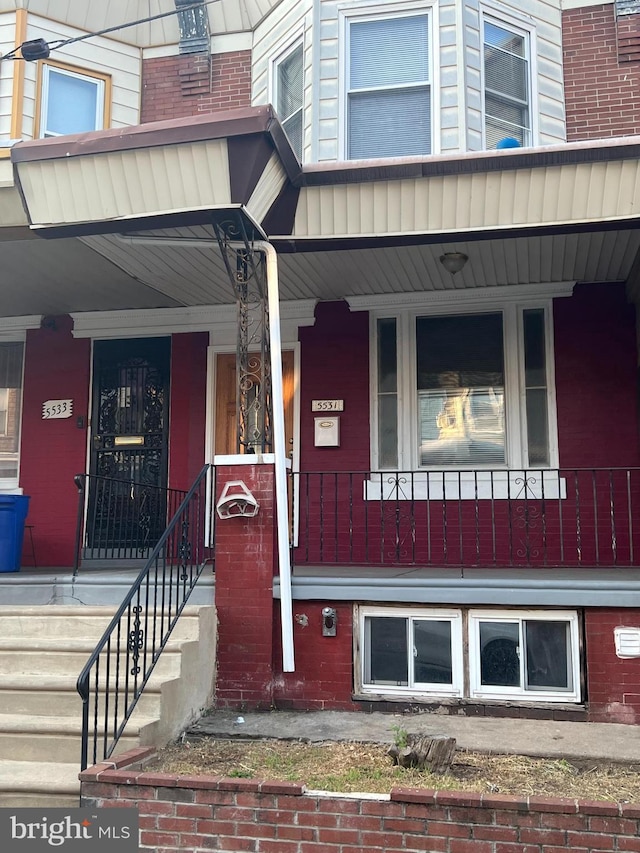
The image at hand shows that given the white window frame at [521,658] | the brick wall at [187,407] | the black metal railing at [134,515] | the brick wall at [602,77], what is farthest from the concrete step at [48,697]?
the brick wall at [602,77]

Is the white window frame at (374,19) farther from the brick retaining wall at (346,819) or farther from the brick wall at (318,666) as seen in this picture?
the brick retaining wall at (346,819)

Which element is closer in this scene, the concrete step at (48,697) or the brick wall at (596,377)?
the concrete step at (48,697)

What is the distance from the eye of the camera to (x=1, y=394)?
8961mm

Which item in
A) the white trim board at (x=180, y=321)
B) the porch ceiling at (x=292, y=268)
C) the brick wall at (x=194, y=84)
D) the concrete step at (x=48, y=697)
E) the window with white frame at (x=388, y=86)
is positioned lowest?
the concrete step at (x=48, y=697)

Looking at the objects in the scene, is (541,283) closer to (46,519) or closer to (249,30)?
(249,30)

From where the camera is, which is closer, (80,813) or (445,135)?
(80,813)

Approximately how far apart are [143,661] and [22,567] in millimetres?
3978

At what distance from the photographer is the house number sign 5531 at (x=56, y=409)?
863cm

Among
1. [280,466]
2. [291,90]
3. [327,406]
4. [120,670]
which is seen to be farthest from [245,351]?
[291,90]

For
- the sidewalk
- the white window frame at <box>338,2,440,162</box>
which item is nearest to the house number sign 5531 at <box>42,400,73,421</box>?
the white window frame at <box>338,2,440,162</box>

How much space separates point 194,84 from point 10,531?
5.45 meters

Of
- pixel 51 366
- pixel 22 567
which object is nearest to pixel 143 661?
pixel 22 567

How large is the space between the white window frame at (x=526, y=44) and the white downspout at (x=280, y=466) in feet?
9.62

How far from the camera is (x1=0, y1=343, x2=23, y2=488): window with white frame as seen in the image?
877 centimetres
